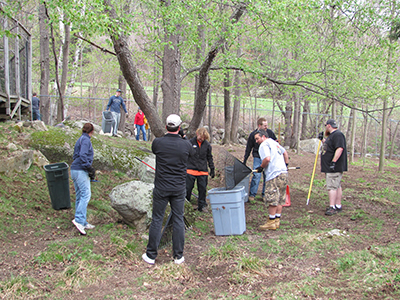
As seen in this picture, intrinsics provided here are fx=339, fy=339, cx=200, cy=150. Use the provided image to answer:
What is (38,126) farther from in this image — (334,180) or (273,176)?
(334,180)

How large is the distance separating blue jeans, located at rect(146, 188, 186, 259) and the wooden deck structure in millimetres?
5614

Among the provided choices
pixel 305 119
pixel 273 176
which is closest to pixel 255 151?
pixel 273 176

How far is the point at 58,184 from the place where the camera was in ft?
18.8

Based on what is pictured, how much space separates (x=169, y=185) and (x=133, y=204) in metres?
1.31

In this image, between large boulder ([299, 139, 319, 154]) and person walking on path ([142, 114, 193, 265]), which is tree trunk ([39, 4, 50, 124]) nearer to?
person walking on path ([142, 114, 193, 265])

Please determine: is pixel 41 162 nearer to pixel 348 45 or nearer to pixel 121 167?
pixel 121 167

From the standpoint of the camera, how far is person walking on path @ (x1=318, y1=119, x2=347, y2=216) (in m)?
6.52

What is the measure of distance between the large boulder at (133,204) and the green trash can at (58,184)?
37.0 inches

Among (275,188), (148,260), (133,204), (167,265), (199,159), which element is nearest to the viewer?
(167,265)

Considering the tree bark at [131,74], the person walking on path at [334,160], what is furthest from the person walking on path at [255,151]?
the tree bark at [131,74]

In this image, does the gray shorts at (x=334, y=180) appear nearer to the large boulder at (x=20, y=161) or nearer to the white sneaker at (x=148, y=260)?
the white sneaker at (x=148, y=260)

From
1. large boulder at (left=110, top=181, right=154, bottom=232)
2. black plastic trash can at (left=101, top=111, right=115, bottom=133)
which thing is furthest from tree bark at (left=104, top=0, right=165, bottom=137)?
black plastic trash can at (left=101, top=111, right=115, bottom=133)

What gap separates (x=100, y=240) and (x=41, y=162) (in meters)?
3.39

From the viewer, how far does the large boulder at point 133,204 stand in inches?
213
